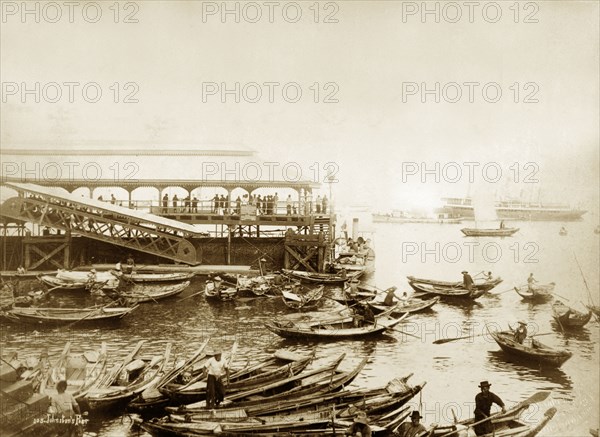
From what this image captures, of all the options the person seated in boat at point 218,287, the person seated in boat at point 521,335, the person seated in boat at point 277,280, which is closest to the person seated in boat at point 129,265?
the person seated in boat at point 218,287

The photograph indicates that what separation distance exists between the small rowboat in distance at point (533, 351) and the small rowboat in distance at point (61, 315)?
16.9m

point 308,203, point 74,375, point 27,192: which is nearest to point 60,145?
point 27,192

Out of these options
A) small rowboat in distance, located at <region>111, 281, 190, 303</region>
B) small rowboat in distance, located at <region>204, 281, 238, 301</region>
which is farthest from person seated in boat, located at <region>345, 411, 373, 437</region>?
small rowboat in distance, located at <region>204, 281, 238, 301</region>

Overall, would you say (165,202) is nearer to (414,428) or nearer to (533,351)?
(533,351)

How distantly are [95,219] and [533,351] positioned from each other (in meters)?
27.1

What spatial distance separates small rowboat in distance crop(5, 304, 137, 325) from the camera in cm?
2203

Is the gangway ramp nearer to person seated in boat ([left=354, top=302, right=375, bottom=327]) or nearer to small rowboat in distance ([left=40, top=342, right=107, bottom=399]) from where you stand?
person seated in boat ([left=354, top=302, right=375, bottom=327])

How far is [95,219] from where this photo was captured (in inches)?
Result: 1288

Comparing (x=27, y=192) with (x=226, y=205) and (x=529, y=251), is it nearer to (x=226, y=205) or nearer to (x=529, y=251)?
(x=226, y=205)

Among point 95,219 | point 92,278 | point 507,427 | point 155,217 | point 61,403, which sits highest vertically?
point 155,217

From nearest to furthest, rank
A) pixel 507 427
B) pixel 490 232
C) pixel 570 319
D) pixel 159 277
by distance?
1. pixel 507 427
2. pixel 570 319
3. pixel 159 277
4. pixel 490 232

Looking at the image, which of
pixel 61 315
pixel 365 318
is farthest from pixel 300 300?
pixel 61 315

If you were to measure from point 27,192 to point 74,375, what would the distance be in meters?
20.6

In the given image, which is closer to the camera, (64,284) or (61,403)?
(61,403)
